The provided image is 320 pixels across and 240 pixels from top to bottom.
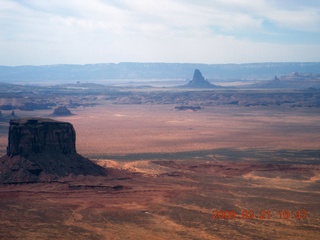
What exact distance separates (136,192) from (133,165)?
40.9 feet

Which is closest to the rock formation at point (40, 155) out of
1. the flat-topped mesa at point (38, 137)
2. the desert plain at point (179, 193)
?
the flat-topped mesa at point (38, 137)

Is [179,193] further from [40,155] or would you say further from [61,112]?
[61,112]

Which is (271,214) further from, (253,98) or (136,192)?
(253,98)

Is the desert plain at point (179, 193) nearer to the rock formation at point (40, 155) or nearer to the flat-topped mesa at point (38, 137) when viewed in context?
the rock formation at point (40, 155)

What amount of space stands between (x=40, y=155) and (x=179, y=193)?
12.6 meters

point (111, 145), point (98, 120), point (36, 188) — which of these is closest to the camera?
point (36, 188)

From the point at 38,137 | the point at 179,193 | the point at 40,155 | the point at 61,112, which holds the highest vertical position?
the point at 38,137

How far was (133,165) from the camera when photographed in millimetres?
52562

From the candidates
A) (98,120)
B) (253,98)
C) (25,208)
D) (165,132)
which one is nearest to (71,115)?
(98,120)
